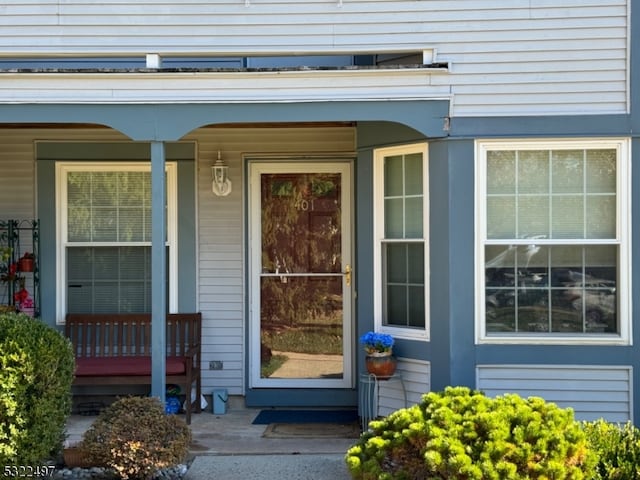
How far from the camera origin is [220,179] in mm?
7906

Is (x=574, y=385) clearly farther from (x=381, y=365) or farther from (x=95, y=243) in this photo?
(x=95, y=243)

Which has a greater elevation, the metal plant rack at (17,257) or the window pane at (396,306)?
the metal plant rack at (17,257)

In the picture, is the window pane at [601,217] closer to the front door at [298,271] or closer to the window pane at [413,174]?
the window pane at [413,174]

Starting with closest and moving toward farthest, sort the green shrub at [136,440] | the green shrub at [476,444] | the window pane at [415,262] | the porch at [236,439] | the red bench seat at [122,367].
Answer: the green shrub at [476,444] → the green shrub at [136,440] → the porch at [236,439] → the window pane at [415,262] → the red bench seat at [122,367]

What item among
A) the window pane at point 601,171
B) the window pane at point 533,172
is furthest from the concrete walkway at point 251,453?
the window pane at point 601,171

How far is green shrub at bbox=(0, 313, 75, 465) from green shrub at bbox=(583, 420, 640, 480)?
352cm

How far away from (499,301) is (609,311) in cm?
86

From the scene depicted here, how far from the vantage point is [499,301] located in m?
6.43

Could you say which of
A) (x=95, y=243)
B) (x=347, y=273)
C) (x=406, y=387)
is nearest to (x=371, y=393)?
(x=406, y=387)

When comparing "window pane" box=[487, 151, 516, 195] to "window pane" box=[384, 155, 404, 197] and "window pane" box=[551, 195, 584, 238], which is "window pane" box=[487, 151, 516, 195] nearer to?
"window pane" box=[551, 195, 584, 238]

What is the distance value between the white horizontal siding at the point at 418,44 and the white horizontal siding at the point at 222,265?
150cm

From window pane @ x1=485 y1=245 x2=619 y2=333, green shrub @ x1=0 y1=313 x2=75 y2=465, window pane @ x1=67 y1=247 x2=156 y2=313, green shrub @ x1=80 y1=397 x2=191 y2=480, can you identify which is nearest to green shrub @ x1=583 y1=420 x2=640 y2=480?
window pane @ x1=485 y1=245 x2=619 y2=333

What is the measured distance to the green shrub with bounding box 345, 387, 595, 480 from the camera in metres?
4.50

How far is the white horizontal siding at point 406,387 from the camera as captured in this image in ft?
→ 21.5
